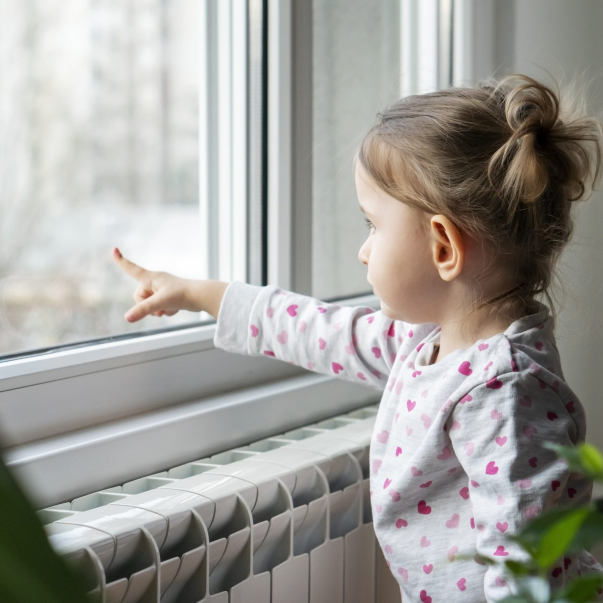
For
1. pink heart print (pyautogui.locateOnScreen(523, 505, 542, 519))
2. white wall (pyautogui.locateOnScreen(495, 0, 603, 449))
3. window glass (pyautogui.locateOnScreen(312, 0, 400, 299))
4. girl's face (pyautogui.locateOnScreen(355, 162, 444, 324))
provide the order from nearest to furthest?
pink heart print (pyautogui.locateOnScreen(523, 505, 542, 519)) < girl's face (pyautogui.locateOnScreen(355, 162, 444, 324)) < window glass (pyautogui.locateOnScreen(312, 0, 400, 299)) < white wall (pyautogui.locateOnScreen(495, 0, 603, 449))

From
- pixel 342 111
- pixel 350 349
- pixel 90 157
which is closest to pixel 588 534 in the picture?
pixel 350 349

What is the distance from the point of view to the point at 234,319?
0.91 metres

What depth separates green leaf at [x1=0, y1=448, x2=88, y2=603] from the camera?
13 cm

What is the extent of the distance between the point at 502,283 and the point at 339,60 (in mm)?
656

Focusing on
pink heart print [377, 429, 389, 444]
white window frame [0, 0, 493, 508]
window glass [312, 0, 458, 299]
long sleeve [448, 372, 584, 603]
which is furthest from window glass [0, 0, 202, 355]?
long sleeve [448, 372, 584, 603]

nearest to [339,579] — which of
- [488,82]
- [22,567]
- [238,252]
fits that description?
[238,252]

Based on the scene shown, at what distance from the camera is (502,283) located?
772 mm

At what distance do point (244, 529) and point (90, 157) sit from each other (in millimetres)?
504

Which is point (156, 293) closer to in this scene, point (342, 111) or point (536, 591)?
point (342, 111)

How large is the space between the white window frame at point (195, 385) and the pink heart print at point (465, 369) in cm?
36

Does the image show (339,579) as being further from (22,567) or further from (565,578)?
(22,567)

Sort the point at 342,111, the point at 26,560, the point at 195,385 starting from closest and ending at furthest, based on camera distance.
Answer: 1. the point at 26,560
2. the point at 195,385
3. the point at 342,111

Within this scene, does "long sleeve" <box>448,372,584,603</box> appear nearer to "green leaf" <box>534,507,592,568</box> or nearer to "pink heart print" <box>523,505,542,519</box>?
"pink heart print" <box>523,505,542,519</box>

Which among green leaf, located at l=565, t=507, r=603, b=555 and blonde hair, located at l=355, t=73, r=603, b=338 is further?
blonde hair, located at l=355, t=73, r=603, b=338
